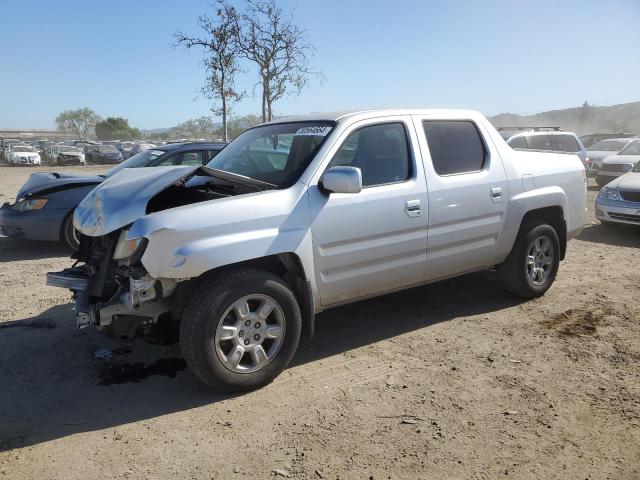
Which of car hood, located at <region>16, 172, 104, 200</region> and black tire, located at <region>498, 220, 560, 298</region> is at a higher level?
car hood, located at <region>16, 172, 104, 200</region>

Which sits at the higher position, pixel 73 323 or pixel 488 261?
pixel 488 261

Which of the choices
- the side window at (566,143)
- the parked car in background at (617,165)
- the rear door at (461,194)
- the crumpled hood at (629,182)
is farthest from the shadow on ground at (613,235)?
the parked car in background at (617,165)

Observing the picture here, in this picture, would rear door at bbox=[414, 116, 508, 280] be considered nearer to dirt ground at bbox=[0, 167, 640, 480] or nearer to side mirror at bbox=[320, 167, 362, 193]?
dirt ground at bbox=[0, 167, 640, 480]

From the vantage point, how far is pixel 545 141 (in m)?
13.4

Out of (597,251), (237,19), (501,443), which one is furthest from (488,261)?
(237,19)

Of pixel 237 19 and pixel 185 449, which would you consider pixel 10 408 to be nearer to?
pixel 185 449

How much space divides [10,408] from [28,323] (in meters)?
1.58

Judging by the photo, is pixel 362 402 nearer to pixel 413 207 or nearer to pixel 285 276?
pixel 285 276

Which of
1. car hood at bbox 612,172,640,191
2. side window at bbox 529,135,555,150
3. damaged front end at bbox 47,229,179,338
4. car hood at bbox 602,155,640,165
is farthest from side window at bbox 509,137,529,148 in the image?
damaged front end at bbox 47,229,179,338

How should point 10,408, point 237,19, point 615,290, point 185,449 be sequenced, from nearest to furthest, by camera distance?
point 185,449
point 10,408
point 615,290
point 237,19

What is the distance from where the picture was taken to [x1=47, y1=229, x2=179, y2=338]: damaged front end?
131 inches

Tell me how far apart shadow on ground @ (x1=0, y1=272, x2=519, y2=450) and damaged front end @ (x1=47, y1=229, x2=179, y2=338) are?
50 cm

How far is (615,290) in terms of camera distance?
572cm

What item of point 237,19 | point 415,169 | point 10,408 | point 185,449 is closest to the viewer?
point 185,449
